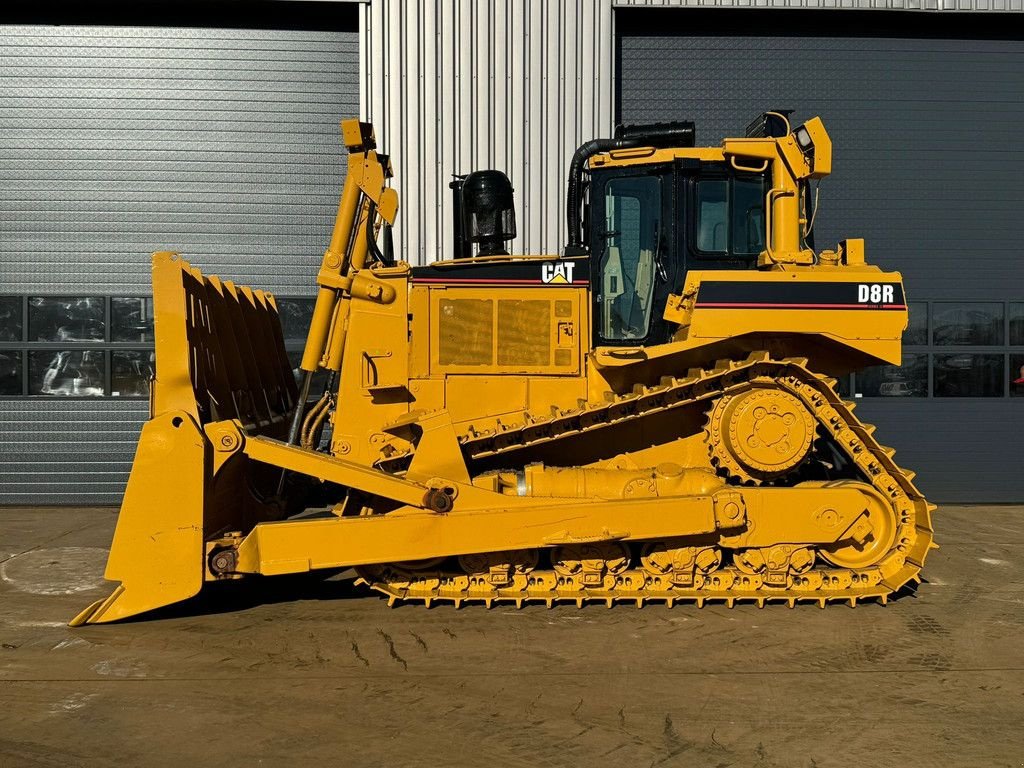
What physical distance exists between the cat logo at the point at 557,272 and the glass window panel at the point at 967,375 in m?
6.72

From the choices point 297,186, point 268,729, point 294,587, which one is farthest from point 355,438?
point 297,186

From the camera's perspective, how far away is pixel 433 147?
10.9m

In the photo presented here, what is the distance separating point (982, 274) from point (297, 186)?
912 centimetres

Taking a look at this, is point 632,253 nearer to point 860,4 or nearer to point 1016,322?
point 860,4

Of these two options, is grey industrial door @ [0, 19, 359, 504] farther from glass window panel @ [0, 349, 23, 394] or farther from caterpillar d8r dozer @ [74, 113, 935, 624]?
caterpillar d8r dozer @ [74, 113, 935, 624]

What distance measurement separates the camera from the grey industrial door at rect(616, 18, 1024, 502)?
37.5 feet

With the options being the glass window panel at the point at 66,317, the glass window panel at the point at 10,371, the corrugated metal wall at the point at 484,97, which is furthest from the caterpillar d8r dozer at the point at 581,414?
the glass window panel at the point at 10,371

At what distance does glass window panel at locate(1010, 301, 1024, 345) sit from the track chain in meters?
6.30

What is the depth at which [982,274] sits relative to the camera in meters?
11.5

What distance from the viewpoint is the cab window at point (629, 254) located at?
22.7 ft

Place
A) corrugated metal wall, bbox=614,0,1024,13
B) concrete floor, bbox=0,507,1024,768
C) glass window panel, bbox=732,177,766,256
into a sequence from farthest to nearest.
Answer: corrugated metal wall, bbox=614,0,1024,13, glass window panel, bbox=732,177,766,256, concrete floor, bbox=0,507,1024,768

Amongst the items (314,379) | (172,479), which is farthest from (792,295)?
(314,379)

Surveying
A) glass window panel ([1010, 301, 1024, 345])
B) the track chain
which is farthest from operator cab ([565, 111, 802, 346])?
glass window panel ([1010, 301, 1024, 345])

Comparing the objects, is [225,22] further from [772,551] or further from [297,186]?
[772,551]
